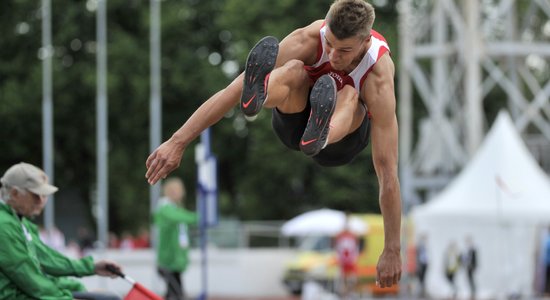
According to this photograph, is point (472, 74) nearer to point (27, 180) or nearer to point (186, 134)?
point (27, 180)

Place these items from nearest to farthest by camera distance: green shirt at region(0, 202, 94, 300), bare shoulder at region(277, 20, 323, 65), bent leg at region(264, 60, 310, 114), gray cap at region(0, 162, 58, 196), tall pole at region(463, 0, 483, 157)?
bent leg at region(264, 60, 310, 114)
bare shoulder at region(277, 20, 323, 65)
green shirt at region(0, 202, 94, 300)
gray cap at region(0, 162, 58, 196)
tall pole at region(463, 0, 483, 157)

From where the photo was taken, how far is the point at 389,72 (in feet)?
26.0

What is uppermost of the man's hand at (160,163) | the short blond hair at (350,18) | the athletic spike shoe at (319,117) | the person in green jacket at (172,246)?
the short blond hair at (350,18)

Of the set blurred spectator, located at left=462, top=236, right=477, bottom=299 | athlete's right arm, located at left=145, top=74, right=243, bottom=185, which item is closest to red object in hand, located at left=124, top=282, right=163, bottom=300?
athlete's right arm, located at left=145, top=74, right=243, bottom=185

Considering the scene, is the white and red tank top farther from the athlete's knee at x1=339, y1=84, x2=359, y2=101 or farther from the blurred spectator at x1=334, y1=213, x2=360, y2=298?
the blurred spectator at x1=334, y1=213, x2=360, y2=298

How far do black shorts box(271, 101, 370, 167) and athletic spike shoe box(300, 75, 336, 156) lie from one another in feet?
3.24

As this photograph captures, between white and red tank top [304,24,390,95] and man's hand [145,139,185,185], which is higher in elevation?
white and red tank top [304,24,390,95]

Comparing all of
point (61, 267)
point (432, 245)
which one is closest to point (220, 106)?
point (61, 267)

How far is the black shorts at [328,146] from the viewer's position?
841 cm

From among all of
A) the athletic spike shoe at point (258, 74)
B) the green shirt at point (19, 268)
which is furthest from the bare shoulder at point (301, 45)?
the green shirt at point (19, 268)

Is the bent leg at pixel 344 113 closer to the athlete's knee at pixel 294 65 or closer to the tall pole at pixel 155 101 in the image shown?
the athlete's knee at pixel 294 65

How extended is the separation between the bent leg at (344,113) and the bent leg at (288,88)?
0.89 ft

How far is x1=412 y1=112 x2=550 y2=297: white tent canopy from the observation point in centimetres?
2308

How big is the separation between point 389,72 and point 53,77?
3202cm
